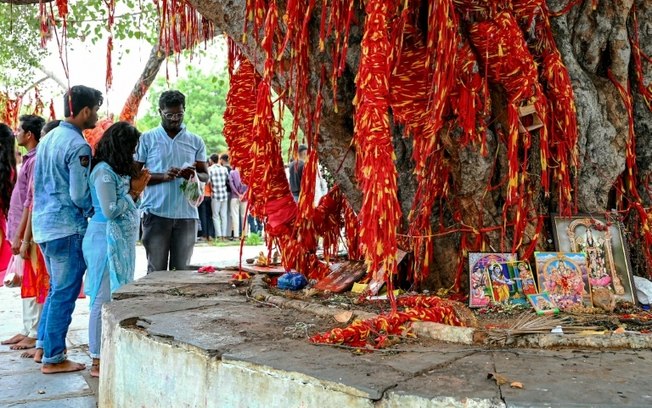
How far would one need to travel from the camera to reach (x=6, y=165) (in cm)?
502

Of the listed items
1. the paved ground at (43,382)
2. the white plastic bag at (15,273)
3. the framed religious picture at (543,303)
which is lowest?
the paved ground at (43,382)

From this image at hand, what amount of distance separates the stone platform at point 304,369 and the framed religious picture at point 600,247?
A: 3.30 feet

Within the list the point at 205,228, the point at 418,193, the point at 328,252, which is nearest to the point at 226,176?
the point at 205,228

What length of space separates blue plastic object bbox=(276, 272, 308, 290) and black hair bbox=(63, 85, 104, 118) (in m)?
1.50

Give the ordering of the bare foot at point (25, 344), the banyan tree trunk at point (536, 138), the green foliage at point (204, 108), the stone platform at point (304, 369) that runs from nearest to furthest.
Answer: the stone platform at point (304, 369), the banyan tree trunk at point (536, 138), the bare foot at point (25, 344), the green foliage at point (204, 108)

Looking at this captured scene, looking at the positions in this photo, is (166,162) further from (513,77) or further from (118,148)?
(513,77)

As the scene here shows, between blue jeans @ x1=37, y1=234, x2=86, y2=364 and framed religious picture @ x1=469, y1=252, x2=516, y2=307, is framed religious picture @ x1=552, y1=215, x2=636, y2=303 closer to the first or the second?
framed religious picture @ x1=469, y1=252, x2=516, y2=307

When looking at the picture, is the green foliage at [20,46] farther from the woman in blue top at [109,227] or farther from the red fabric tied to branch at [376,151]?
the red fabric tied to branch at [376,151]

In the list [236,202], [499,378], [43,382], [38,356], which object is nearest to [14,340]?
[38,356]

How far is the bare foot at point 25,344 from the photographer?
477 cm

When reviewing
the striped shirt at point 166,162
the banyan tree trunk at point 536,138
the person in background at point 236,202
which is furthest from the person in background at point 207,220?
the banyan tree trunk at point 536,138

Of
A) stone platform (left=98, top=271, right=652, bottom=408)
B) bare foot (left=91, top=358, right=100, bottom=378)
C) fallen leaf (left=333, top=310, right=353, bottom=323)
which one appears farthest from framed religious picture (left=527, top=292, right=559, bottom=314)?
bare foot (left=91, top=358, right=100, bottom=378)

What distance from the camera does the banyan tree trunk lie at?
137 inches

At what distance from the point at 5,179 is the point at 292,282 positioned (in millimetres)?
2471
